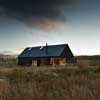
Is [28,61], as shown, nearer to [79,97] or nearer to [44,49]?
[44,49]

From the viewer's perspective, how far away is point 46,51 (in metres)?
40.2

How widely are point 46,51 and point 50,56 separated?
261 cm

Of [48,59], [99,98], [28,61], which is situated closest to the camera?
[99,98]

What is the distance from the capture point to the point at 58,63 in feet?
127

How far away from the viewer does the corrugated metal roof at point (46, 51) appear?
38125mm

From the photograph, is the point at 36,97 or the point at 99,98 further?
the point at 36,97

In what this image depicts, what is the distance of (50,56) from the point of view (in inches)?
1505

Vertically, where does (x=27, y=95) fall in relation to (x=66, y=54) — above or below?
below

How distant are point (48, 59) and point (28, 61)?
783 cm

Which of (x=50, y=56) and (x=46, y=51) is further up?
(x=46, y=51)

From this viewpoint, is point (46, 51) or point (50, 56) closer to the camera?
point (50, 56)

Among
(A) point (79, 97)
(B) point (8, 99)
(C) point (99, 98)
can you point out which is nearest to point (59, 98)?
(A) point (79, 97)

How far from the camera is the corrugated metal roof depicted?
125 ft

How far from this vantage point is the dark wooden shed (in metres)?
38.1
